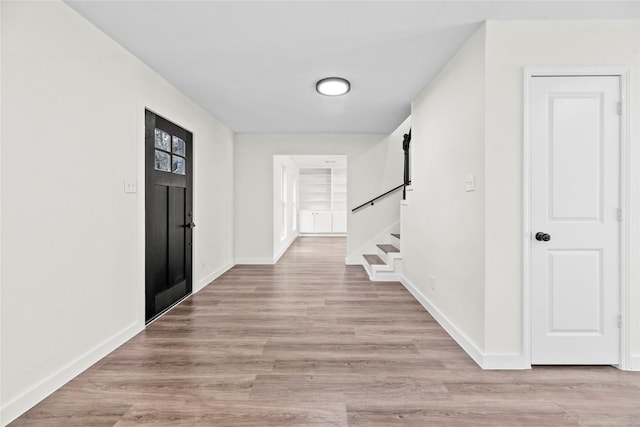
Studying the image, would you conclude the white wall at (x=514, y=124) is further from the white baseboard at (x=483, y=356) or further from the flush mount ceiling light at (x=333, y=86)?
the flush mount ceiling light at (x=333, y=86)

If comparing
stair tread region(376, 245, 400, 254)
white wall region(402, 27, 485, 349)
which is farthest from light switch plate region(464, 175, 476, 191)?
stair tread region(376, 245, 400, 254)

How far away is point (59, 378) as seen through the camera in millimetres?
1910

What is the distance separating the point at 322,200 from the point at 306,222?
0.92m

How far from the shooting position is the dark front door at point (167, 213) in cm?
298

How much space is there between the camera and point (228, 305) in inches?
137

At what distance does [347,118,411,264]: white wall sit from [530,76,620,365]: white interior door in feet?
11.8

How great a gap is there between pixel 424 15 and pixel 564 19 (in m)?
0.92

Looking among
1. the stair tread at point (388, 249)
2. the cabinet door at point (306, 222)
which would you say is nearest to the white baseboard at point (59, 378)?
the stair tread at point (388, 249)

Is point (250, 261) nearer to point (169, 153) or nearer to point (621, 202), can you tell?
point (169, 153)

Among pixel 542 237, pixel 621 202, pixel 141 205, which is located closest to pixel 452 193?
pixel 542 237

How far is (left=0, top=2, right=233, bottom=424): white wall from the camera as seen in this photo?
1.65 metres

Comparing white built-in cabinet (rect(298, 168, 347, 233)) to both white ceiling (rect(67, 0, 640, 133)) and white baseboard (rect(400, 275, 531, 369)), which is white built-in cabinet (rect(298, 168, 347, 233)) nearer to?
white ceiling (rect(67, 0, 640, 133))

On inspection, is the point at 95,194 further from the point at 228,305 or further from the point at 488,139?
the point at 488,139

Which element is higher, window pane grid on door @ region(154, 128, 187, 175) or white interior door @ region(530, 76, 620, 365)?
window pane grid on door @ region(154, 128, 187, 175)
